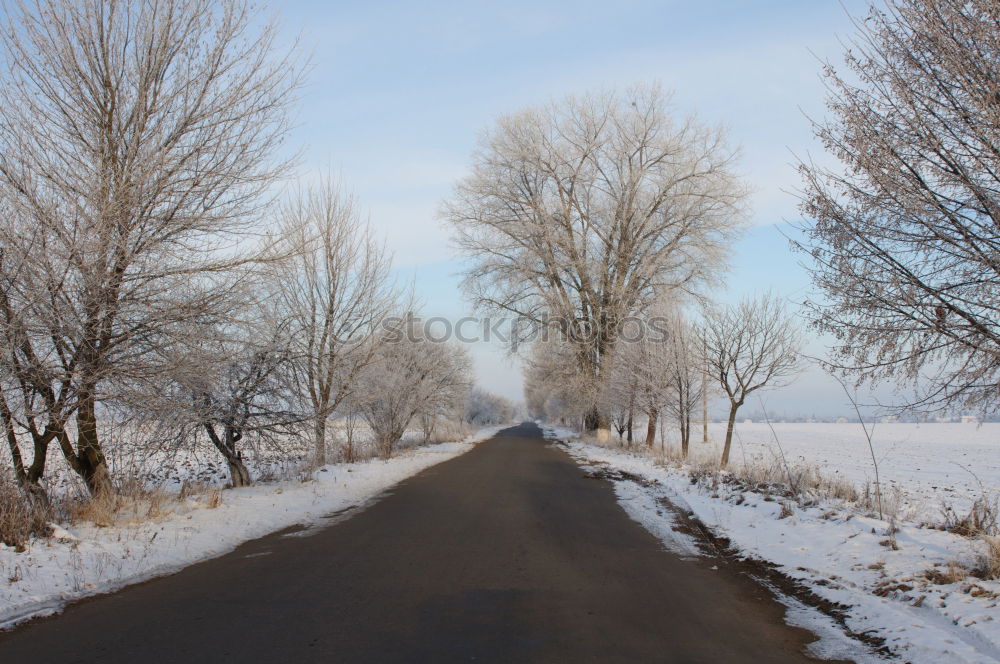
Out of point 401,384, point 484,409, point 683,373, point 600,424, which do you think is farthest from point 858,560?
point 484,409

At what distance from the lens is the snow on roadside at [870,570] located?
3.97 metres

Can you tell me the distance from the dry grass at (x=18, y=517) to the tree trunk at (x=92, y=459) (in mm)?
1092

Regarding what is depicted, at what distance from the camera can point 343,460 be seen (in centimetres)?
1808

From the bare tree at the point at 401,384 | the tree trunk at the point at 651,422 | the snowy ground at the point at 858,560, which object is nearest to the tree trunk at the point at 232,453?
the bare tree at the point at 401,384

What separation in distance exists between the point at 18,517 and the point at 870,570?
321 inches

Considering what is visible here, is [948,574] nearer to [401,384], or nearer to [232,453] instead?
[232,453]

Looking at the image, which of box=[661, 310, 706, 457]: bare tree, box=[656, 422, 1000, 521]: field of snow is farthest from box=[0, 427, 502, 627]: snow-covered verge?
box=[661, 310, 706, 457]: bare tree

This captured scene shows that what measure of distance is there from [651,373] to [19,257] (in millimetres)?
19984

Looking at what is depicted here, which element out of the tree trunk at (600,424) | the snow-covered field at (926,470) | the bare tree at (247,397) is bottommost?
the snow-covered field at (926,470)

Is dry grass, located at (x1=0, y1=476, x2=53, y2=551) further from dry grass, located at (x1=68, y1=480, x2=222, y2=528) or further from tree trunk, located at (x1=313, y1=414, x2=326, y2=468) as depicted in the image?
tree trunk, located at (x1=313, y1=414, x2=326, y2=468)

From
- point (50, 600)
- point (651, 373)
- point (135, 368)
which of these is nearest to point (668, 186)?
point (651, 373)

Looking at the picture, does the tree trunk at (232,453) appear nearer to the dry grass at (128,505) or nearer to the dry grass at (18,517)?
the dry grass at (128,505)

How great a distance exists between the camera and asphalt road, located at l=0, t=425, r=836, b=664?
383 centimetres

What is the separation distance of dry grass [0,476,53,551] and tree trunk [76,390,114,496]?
3.58 ft
